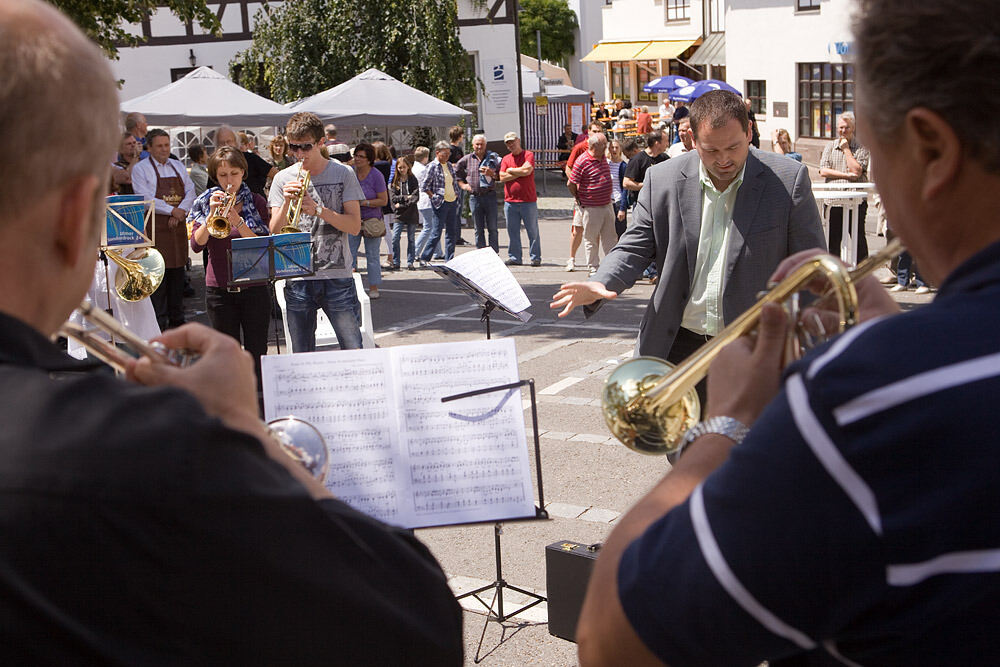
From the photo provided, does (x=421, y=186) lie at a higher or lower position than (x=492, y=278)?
lower

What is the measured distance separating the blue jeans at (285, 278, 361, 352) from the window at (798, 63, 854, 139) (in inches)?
833

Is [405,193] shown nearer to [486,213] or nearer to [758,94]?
[486,213]

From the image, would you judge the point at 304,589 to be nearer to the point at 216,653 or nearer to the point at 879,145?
the point at 216,653

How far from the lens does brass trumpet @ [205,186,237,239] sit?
659cm

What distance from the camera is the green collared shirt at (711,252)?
3.96m

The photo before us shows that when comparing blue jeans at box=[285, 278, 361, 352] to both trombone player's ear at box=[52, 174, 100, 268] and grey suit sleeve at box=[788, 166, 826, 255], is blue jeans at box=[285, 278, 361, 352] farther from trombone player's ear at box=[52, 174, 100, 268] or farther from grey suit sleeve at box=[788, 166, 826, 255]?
trombone player's ear at box=[52, 174, 100, 268]

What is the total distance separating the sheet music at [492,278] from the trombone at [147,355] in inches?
89.9

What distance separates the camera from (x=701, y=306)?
13.2ft

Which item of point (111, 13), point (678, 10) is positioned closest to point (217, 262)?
point (111, 13)

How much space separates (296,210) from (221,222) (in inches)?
19.4

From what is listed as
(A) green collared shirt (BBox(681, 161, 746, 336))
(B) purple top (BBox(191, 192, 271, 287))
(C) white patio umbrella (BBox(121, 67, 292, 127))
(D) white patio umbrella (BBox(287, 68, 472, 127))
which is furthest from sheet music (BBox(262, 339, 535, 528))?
(D) white patio umbrella (BBox(287, 68, 472, 127))

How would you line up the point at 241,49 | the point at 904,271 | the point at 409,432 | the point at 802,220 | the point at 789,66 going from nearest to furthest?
the point at 409,432, the point at 802,220, the point at 904,271, the point at 241,49, the point at 789,66

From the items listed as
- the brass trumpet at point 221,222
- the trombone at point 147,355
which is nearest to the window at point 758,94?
the brass trumpet at point 221,222

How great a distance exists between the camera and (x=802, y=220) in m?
3.93
